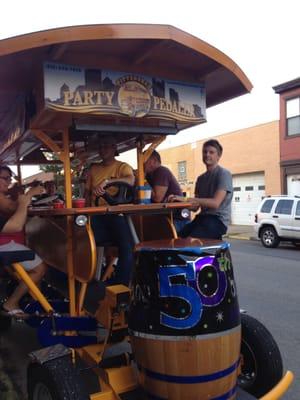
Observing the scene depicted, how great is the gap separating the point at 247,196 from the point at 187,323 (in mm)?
22394

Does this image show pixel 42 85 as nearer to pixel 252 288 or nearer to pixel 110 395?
pixel 110 395

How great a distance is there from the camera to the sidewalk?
19275 millimetres

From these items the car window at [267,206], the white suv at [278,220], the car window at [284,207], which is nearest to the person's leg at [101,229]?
the white suv at [278,220]

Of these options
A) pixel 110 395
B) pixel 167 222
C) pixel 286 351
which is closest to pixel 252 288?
pixel 286 351

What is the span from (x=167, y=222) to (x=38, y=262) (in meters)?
1.42

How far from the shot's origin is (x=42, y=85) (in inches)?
144

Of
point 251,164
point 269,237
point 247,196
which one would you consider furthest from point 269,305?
point 247,196

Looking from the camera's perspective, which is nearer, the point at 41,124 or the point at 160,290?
the point at 160,290

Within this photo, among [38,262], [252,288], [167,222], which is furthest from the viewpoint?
[252,288]

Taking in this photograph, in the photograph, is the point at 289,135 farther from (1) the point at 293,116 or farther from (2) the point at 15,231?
(2) the point at 15,231

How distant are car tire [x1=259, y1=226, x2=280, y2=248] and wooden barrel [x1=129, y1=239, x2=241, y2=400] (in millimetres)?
12951

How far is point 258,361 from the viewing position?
A: 3494mm

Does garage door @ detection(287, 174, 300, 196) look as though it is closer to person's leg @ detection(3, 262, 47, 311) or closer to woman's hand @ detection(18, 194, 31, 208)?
person's leg @ detection(3, 262, 47, 311)

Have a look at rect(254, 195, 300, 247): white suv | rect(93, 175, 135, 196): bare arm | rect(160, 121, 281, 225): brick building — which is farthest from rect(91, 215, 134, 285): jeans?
rect(160, 121, 281, 225): brick building
